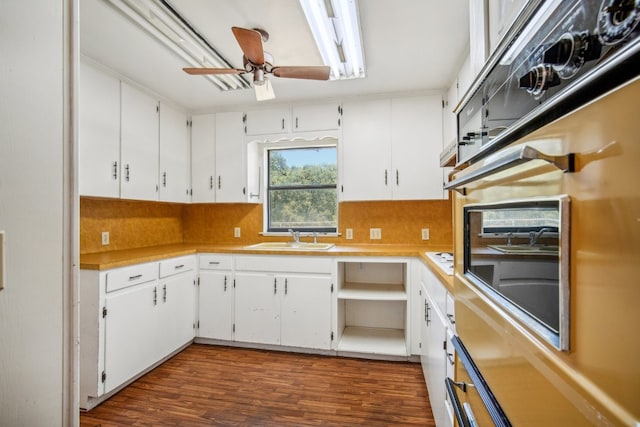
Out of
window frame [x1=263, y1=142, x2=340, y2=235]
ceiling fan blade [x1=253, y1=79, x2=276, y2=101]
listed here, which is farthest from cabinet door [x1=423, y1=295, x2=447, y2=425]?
ceiling fan blade [x1=253, y1=79, x2=276, y2=101]

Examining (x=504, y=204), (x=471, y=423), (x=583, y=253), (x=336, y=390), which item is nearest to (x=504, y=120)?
(x=504, y=204)

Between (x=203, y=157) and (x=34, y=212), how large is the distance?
107 inches

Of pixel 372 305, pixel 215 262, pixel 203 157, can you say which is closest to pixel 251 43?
pixel 203 157

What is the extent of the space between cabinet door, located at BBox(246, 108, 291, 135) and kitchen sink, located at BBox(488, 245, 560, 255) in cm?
260

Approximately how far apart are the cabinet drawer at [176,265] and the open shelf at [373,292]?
4.62ft

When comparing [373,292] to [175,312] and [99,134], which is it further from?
[99,134]

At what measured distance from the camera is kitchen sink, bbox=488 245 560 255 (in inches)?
17.8

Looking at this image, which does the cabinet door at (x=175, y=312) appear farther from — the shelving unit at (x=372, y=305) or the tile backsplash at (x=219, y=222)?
the shelving unit at (x=372, y=305)

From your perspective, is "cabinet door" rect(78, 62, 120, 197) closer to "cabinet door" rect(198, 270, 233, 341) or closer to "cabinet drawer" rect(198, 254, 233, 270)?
"cabinet drawer" rect(198, 254, 233, 270)

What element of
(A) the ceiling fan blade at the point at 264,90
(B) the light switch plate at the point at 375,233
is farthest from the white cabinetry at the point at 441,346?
(A) the ceiling fan blade at the point at 264,90

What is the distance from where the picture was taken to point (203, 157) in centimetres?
319

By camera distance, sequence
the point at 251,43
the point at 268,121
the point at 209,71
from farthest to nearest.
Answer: the point at 268,121 < the point at 209,71 < the point at 251,43

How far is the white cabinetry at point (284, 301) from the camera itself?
8.54ft

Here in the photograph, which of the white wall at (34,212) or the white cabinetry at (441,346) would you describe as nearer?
the white wall at (34,212)
